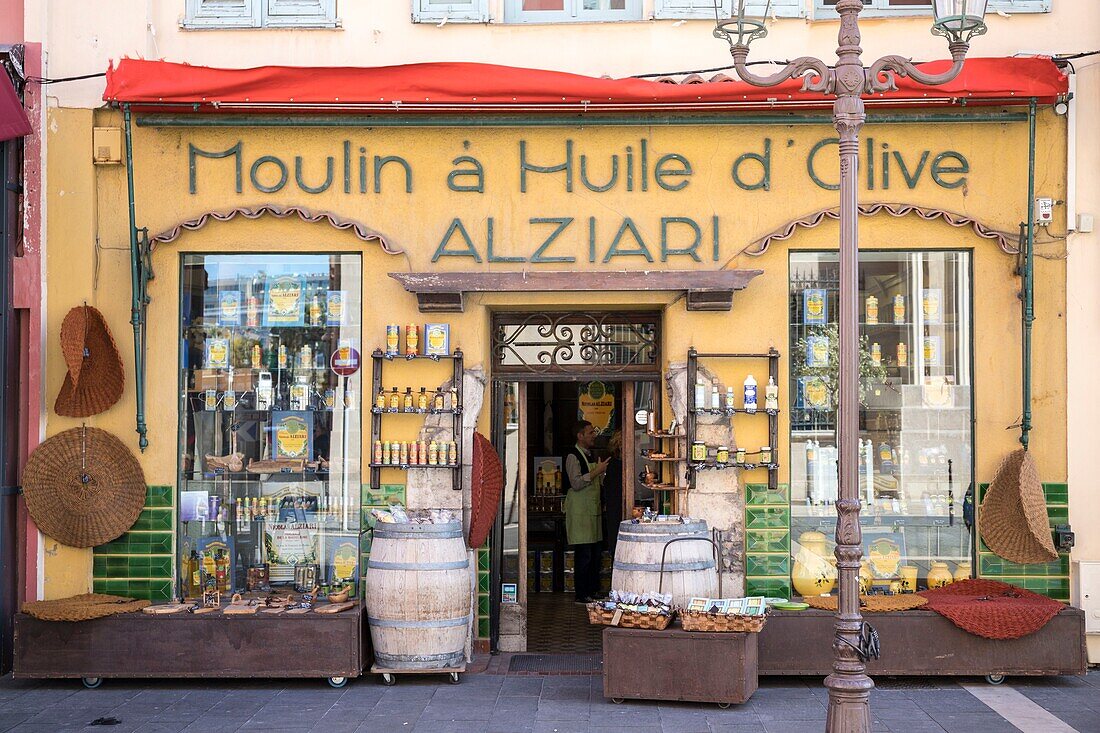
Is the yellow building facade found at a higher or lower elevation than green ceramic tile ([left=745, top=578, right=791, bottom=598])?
higher

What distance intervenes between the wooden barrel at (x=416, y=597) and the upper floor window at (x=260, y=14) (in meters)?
4.03

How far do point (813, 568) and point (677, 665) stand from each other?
1807 mm

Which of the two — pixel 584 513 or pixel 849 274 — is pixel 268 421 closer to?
pixel 584 513

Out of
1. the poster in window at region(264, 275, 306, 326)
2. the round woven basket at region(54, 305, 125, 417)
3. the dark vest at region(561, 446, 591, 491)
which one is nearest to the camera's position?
the round woven basket at region(54, 305, 125, 417)

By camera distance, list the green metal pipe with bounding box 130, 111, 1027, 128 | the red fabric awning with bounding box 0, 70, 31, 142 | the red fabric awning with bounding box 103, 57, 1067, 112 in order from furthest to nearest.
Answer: the green metal pipe with bounding box 130, 111, 1027, 128
the red fabric awning with bounding box 103, 57, 1067, 112
the red fabric awning with bounding box 0, 70, 31, 142

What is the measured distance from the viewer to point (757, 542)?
31.0ft

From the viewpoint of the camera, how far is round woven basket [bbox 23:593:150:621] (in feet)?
28.7

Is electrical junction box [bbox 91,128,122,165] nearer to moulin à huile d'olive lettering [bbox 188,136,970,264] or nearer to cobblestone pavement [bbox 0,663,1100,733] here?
moulin à huile d'olive lettering [bbox 188,136,970,264]

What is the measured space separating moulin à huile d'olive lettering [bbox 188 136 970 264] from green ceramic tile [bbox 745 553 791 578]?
2.31 meters

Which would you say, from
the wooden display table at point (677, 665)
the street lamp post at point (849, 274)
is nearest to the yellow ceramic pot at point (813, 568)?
the wooden display table at point (677, 665)

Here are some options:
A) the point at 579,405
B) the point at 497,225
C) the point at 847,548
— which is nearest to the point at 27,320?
the point at 497,225

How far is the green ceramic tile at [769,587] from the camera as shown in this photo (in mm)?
9414

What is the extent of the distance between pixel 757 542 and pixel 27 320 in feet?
19.4

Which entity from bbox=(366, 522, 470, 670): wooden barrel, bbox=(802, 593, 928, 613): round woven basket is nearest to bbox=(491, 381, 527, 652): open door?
bbox=(366, 522, 470, 670): wooden barrel
